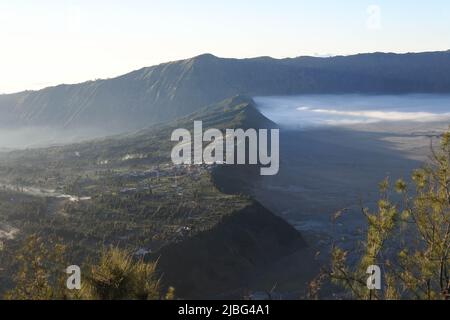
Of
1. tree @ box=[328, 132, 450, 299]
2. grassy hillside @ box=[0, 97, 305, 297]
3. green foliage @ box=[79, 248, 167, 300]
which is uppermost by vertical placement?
tree @ box=[328, 132, 450, 299]

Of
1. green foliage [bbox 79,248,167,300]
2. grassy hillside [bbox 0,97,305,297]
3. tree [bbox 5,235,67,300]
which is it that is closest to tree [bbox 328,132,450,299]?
green foliage [bbox 79,248,167,300]

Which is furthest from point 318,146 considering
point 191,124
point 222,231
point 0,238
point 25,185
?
point 0,238

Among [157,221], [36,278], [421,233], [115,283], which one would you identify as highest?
[421,233]

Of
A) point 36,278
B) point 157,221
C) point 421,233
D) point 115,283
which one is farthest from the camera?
point 157,221

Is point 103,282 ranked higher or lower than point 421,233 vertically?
lower

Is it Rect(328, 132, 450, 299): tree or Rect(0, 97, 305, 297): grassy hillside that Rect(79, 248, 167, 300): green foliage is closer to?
Rect(328, 132, 450, 299): tree

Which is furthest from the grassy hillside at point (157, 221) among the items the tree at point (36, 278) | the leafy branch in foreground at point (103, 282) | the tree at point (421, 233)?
the tree at point (421, 233)

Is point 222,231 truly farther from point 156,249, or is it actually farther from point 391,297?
point 391,297

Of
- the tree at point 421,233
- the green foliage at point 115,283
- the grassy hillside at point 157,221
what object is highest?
the tree at point 421,233

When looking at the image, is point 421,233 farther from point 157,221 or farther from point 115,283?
point 157,221

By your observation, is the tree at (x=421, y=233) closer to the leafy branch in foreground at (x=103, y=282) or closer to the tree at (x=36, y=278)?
the leafy branch in foreground at (x=103, y=282)

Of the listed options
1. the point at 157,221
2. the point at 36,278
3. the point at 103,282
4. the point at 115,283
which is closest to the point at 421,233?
the point at 115,283

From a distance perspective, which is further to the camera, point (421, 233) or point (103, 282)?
point (421, 233)
